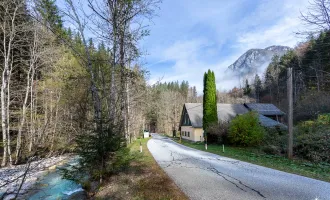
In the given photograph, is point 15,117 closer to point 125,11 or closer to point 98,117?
point 98,117

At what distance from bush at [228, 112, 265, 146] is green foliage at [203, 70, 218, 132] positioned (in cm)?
500

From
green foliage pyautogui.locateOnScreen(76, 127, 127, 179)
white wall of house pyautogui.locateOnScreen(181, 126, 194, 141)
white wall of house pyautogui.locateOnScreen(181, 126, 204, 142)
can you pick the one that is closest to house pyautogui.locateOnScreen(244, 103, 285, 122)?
white wall of house pyautogui.locateOnScreen(181, 126, 204, 142)

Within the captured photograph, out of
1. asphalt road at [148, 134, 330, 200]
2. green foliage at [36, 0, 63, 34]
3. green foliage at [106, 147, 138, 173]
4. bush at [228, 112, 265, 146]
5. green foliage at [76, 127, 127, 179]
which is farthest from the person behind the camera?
bush at [228, 112, 265, 146]

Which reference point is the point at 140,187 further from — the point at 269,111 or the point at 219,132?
the point at 269,111

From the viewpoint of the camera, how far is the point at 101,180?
612 centimetres

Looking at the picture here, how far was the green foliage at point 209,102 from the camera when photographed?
21750mm

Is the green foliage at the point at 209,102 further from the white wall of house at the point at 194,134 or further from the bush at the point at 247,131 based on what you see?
the bush at the point at 247,131

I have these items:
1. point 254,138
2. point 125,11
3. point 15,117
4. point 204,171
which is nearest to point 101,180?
point 204,171

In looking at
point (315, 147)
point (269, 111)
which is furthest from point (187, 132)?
point (315, 147)

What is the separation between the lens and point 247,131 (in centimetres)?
1523

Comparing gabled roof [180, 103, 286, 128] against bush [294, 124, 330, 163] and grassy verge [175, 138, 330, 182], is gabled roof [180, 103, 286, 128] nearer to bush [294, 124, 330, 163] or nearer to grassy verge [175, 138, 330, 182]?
bush [294, 124, 330, 163]

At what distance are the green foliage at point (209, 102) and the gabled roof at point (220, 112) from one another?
291cm

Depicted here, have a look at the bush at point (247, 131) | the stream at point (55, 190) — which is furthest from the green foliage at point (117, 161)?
the bush at point (247, 131)

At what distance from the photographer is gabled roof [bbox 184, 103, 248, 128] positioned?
81.9 ft
